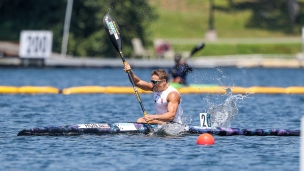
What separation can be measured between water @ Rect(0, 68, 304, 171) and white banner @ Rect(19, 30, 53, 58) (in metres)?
23.9

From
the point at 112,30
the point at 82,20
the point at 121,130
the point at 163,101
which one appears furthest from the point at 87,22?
the point at 121,130

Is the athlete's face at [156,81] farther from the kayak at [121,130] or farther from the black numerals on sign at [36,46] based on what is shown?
the black numerals on sign at [36,46]

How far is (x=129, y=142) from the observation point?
64.5ft

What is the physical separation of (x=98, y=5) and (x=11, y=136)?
50.2m

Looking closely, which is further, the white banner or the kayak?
the white banner

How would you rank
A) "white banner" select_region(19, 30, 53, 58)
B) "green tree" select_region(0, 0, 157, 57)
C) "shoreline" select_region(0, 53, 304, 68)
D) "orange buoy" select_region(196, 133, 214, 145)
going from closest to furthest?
"orange buoy" select_region(196, 133, 214, 145)
"white banner" select_region(19, 30, 53, 58)
"shoreline" select_region(0, 53, 304, 68)
"green tree" select_region(0, 0, 157, 57)

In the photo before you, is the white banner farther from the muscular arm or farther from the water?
the muscular arm

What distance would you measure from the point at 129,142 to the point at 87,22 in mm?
51508

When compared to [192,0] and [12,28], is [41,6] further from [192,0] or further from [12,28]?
[192,0]

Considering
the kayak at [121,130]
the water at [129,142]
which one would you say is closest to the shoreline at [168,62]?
the water at [129,142]

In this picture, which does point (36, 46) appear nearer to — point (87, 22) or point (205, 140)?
point (87, 22)

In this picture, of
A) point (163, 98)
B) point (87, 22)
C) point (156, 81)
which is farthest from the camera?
point (87, 22)

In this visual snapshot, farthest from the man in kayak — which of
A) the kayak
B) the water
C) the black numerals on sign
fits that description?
the black numerals on sign

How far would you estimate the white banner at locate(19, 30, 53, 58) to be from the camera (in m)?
59.2
